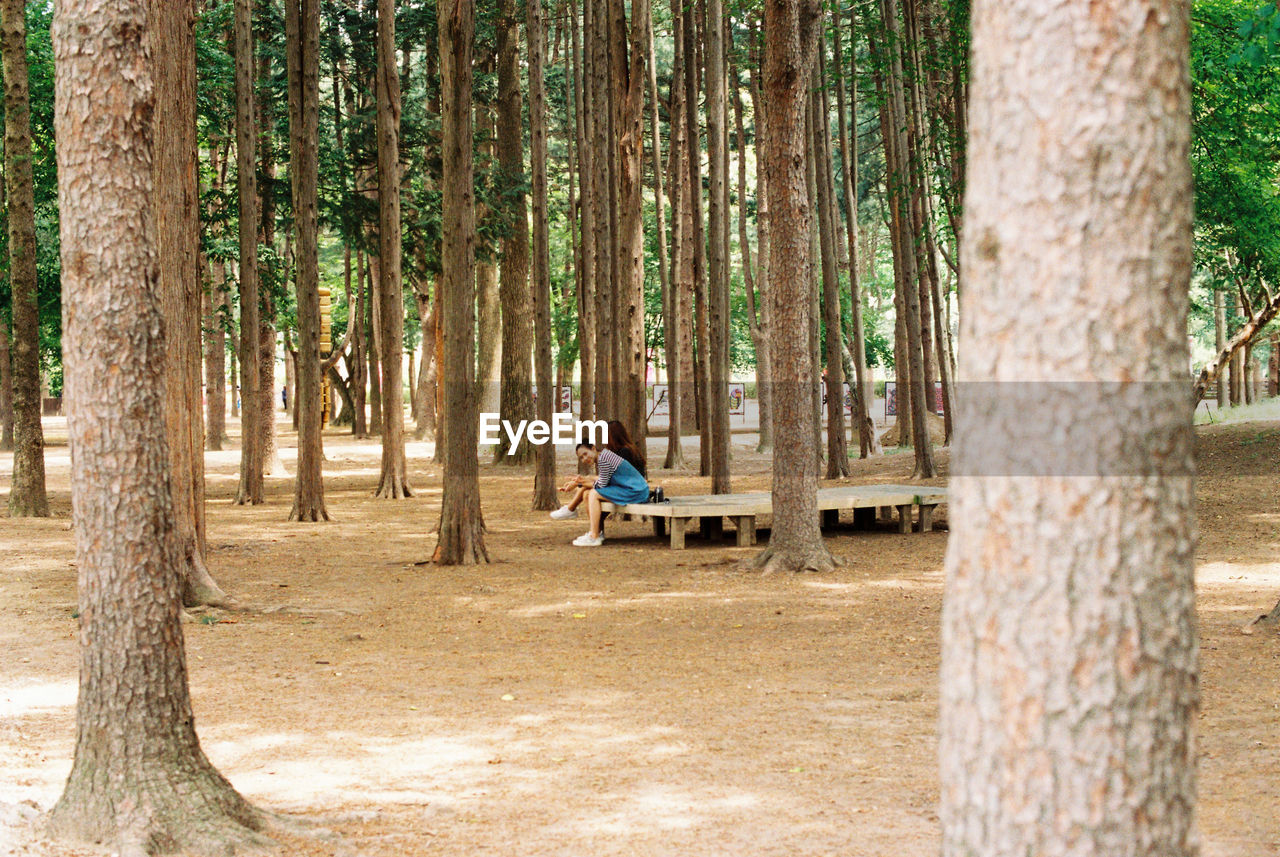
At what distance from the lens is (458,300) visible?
11578mm

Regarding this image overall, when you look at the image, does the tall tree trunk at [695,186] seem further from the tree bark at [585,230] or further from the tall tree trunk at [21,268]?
the tall tree trunk at [21,268]

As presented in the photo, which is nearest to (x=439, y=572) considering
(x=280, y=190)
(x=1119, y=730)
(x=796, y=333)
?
(x=796, y=333)

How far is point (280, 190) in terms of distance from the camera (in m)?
22.8

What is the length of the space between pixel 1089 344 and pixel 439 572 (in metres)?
9.58

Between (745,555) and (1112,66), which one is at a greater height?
(1112,66)

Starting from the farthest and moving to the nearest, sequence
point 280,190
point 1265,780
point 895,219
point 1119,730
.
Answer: point 280,190 → point 895,219 → point 1265,780 → point 1119,730

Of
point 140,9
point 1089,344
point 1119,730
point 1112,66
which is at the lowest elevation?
point 1119,730

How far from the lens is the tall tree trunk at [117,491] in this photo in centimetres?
443

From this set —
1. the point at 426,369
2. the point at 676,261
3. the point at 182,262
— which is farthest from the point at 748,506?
the point at 426,369

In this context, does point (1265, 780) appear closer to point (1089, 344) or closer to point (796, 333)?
point (1089, 344)

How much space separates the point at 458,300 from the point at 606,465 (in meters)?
2.68

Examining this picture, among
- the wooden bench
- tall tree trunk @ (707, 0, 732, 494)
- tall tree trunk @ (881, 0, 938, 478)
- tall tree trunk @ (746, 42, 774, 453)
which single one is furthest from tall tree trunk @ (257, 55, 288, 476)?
tall tree trunk @ (881, 0, 938, 478)

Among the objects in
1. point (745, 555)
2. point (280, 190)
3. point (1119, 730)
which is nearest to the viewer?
point (1119, 730)

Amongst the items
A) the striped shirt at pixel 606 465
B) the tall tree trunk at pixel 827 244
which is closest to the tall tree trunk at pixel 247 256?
the striped shirt at pixel 606 465
